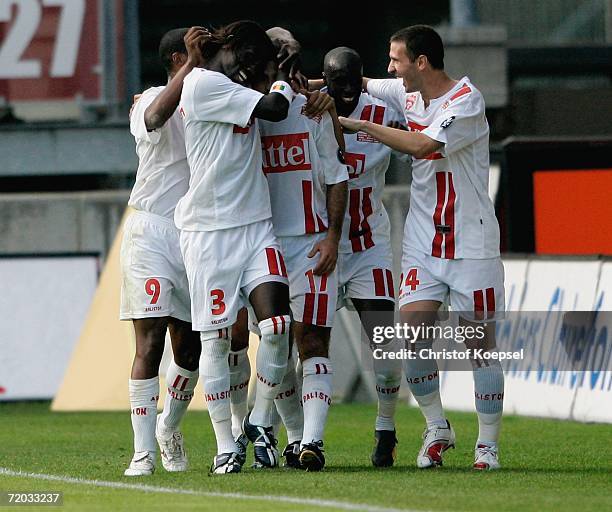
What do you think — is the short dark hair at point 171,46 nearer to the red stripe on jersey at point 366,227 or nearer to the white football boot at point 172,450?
the red stripe on jersey at point 366,227

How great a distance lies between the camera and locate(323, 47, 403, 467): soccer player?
9320 millimetres

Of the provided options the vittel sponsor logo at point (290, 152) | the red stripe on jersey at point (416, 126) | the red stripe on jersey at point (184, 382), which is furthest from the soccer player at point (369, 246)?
the red stripe on jersey at point (184, 382)

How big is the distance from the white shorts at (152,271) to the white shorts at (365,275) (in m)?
0.96

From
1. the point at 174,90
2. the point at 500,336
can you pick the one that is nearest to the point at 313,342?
the point at 174,90

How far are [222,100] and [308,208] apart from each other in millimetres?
813

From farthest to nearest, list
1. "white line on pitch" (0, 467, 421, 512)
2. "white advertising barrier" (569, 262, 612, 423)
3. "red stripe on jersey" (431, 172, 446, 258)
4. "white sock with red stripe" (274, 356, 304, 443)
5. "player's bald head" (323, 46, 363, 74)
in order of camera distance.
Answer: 1. "white advertising barrier" (569, 262, 612, 423)
2. "white sock with red stripe" (274, 356, 304, 443)
3. "player's bald head" (323, 46, 363, 74)
4. "red stripe on jersey" (431, 172, 446, 258)
5. "white line on pitch" (0, 467, 421, 512)

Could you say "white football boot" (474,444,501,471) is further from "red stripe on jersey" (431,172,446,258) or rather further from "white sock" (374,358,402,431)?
"red stripe on jersey" (431,172,446,258)

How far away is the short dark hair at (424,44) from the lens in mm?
9062

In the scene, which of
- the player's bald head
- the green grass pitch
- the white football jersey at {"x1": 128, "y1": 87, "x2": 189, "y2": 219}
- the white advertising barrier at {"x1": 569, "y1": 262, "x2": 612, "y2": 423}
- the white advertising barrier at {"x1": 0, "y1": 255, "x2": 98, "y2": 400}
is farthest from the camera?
the white advertising barrier at {"x1": 0, "y1": 255, "x2": 98, "y2": 400}

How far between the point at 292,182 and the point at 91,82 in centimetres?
881

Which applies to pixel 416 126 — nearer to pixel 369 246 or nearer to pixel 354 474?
pixel 369 246

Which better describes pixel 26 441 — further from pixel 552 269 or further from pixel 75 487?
pixel 552 269

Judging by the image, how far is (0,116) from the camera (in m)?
17.8

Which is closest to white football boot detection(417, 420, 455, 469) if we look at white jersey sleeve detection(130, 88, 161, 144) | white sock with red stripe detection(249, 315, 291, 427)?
white sock with red stripe detection(249, 315, 291, 427)
